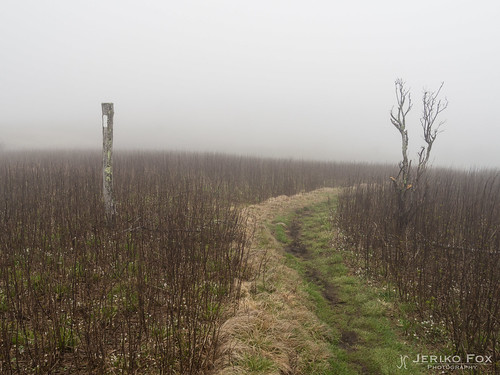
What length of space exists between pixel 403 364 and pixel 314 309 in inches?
68.7

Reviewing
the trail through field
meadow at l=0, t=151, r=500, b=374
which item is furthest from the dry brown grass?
meadow at l=0, t=151, r=500, b=374

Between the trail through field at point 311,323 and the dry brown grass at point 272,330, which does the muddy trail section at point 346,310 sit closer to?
the trail through field at point 311,323

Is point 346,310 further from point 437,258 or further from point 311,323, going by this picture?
point 437,258

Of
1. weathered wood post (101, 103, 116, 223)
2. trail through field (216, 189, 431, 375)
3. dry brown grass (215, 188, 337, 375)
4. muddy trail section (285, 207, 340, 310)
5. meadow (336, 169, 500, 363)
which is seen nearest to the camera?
dry brown grass (215, 188, 337, 375)

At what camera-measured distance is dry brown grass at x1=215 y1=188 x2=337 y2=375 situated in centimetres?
342

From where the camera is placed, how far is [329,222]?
1096cm

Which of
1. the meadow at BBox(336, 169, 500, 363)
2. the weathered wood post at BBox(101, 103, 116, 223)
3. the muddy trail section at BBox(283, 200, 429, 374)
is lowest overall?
the muddy trail section at BBox(283, 200, 429, 374)

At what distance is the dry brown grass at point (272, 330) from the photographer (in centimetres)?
342

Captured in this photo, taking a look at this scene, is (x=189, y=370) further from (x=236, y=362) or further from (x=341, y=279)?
(x=341, y=279)

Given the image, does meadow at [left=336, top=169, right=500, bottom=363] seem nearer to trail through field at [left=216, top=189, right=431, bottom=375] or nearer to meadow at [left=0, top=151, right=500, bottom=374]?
meadow at [left=0, top=151, right=500, bottom=374]

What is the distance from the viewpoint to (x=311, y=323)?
4.73 m

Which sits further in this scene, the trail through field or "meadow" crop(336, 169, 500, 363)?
"meadow" crop(336, 169, 500, 363)

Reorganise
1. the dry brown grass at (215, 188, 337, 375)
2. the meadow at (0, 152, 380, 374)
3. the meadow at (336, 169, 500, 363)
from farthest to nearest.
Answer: the meadow at (336, 169, 500, 363) < the dry brown grass at (215, 188, 337, 375) < the meadow at (0, 152, 380, 374)

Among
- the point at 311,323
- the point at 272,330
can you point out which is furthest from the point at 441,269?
the point at 272,330
